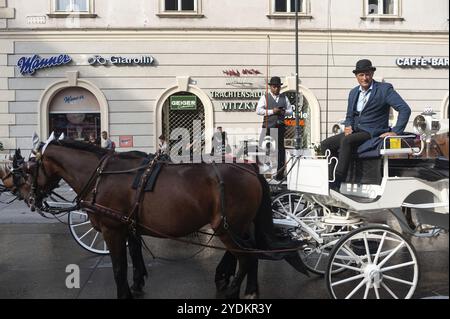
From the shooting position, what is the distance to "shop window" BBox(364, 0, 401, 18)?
16859 mm

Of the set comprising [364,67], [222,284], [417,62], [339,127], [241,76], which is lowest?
[222,284]

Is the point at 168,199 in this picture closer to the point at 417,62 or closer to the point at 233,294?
the point at 233,294

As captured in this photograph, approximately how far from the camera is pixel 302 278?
5.06 metres

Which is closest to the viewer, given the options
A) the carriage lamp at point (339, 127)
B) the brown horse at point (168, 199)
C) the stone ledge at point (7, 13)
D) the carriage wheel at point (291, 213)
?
the brown horse at point (168, 199)

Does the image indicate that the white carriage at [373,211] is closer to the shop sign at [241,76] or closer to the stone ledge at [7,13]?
the shop sign at [241,76]

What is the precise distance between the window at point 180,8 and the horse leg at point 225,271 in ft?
44.6

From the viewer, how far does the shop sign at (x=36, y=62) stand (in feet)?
53.1

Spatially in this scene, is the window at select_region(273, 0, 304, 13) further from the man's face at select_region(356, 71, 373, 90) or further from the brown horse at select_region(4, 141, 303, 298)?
the brown horse at select_region(4, 141, 303, 298)

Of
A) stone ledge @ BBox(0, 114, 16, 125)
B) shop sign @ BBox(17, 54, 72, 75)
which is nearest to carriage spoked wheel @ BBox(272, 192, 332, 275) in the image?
shop sign @ BBox(17, 54, 72, 75)

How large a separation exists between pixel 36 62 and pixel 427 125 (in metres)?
15.3

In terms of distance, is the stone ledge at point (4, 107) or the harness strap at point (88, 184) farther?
the stone ledge at point (4, 107)

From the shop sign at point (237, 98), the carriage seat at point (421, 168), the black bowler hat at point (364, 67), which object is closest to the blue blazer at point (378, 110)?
the black bowler hat at point (364, 67)

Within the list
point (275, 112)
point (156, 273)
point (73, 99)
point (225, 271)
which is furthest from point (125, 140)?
point (225, 271)

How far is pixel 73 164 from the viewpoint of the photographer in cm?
435
